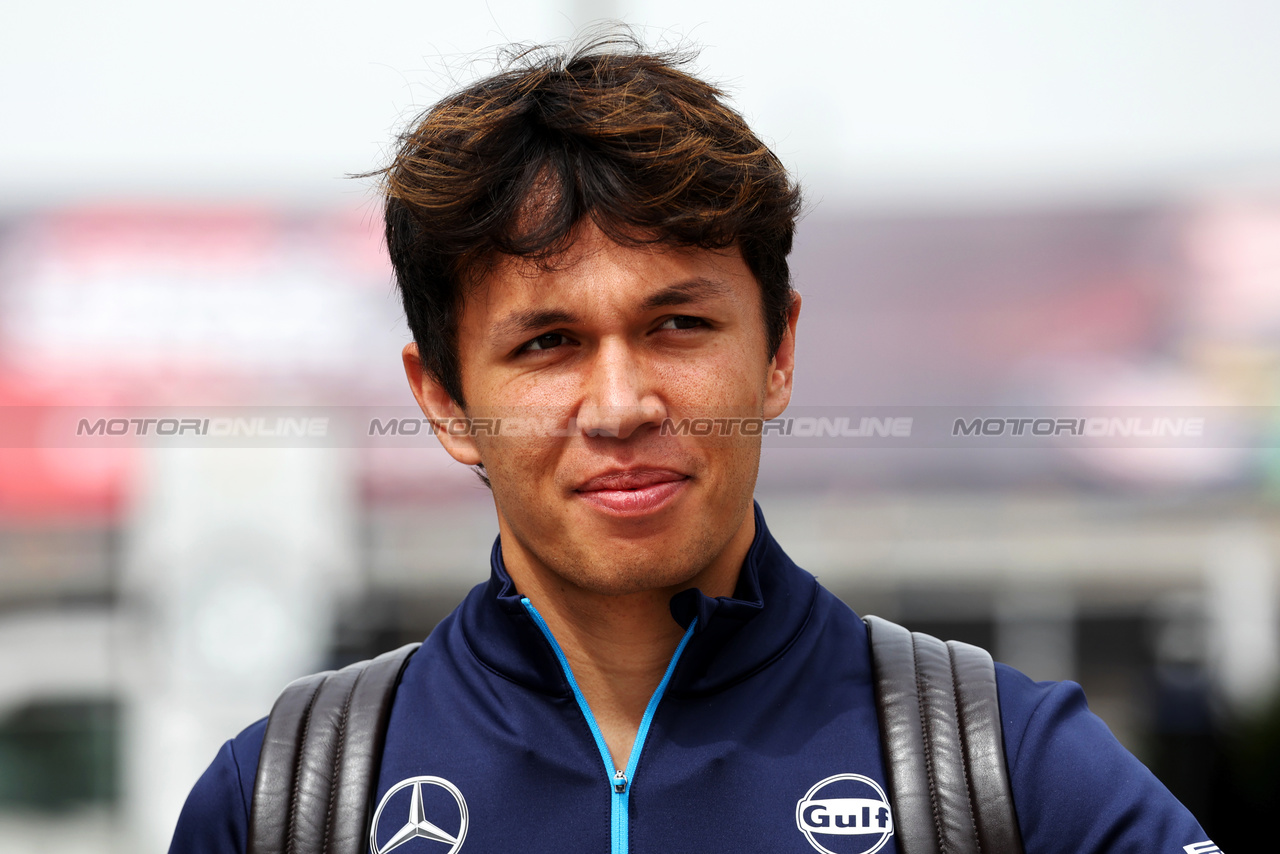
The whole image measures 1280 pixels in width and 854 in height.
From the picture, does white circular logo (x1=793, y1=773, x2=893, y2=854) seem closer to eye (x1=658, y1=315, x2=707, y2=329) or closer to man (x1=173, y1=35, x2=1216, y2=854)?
man (x1=173, y1=35, x2=1216, y2=854)

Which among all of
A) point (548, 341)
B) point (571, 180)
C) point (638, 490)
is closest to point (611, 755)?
point (638, 490)

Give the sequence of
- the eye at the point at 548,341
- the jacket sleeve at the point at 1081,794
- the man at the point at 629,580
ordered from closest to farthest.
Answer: the jacket sleeve at the point at 1081,794, the man at the point at 629,580, the eye at the point at 548,341

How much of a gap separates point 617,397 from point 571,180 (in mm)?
351

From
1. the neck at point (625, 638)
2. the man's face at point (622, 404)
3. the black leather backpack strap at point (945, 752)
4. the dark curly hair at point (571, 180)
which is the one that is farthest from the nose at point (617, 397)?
the black leather backpack strap at point (945, 752)

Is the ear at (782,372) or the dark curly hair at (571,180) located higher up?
the dark curly hair at (571,180)

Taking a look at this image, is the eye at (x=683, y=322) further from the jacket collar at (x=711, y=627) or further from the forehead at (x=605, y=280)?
the jacket collar at (x=711, y=627)

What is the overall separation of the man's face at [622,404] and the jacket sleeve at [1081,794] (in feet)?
1.63

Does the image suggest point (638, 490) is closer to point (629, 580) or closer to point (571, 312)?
point (629, 580)

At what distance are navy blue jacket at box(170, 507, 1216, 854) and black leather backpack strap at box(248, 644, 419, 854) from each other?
4 centimetres

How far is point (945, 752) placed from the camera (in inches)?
60.7

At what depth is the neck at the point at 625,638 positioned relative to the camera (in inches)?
68.7

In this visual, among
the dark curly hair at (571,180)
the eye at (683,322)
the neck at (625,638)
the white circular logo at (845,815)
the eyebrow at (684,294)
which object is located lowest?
the white circular logo at (845,815)

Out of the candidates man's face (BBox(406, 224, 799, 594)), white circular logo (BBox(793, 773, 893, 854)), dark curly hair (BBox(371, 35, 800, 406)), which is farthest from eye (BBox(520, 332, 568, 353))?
white circular logo (BBox(793, 773, 893, 854))

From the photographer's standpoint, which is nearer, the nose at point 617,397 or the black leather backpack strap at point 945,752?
the black leather backpack strap at point 945,752
